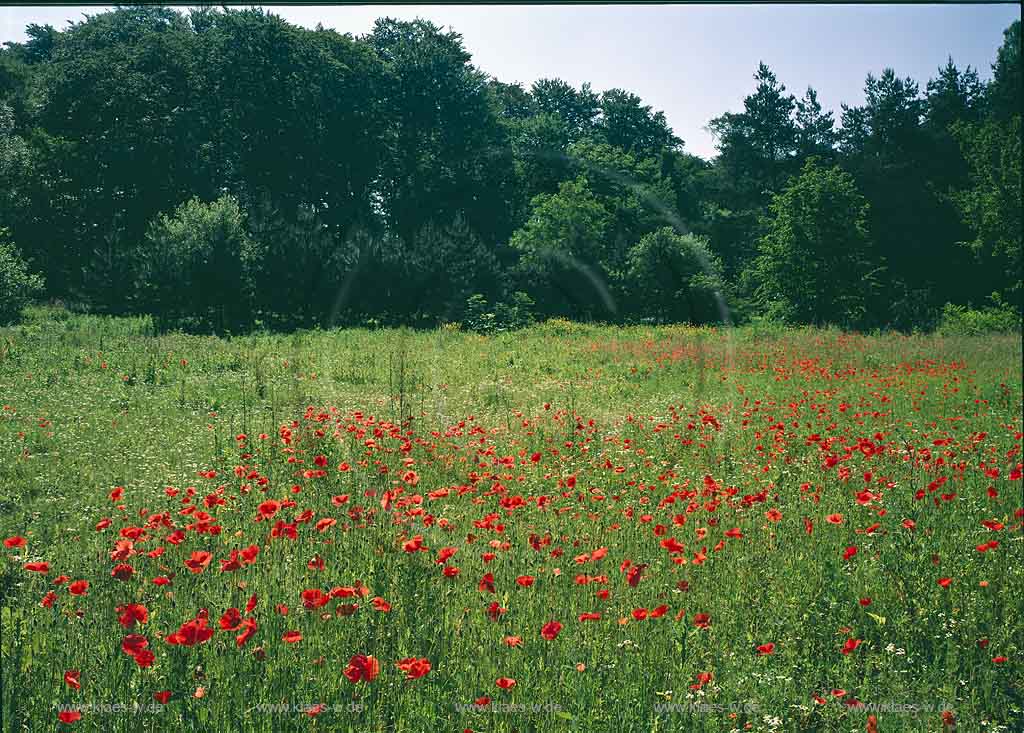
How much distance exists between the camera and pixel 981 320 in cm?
2922

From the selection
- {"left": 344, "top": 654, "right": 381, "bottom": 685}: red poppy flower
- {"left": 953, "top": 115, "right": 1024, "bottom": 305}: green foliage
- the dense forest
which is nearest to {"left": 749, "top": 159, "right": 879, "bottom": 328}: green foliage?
the dense forest

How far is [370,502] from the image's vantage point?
5227 mm

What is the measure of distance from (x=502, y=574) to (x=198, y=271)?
A: 78.2 ft

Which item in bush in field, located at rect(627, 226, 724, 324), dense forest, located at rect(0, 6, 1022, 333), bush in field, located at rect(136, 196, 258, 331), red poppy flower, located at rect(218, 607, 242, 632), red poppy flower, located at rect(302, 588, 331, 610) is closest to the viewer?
red poppy flower, located at rect(218, 607, 242, 632)

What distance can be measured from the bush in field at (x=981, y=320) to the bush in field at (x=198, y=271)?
82.3 feet

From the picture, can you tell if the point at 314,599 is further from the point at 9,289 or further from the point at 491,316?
the point at 491,316

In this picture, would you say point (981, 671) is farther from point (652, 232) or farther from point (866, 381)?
point (652, 232)

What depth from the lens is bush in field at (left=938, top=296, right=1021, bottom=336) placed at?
84.0 ft

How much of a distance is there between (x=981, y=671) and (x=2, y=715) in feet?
13.7

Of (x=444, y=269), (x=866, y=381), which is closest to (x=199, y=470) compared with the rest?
(x=866, y=381)

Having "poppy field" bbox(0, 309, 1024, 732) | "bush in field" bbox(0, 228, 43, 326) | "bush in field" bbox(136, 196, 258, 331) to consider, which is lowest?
"poppy field" bbox(0, 309, 1024, 732)

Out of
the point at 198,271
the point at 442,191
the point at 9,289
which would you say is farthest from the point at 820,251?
the point at 9,289

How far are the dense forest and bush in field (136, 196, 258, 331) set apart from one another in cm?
8

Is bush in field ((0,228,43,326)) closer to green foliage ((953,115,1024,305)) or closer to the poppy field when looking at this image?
the poppy field
